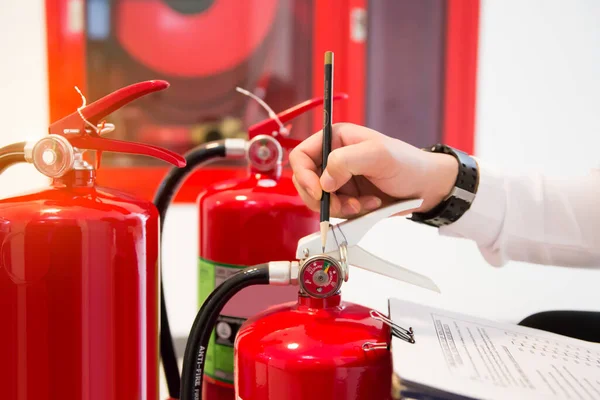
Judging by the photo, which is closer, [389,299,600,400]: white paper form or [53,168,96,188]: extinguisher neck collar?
[389,299,600,400]: white paper form

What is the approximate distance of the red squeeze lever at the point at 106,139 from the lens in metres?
0.47

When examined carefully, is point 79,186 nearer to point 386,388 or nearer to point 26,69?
point 386,388

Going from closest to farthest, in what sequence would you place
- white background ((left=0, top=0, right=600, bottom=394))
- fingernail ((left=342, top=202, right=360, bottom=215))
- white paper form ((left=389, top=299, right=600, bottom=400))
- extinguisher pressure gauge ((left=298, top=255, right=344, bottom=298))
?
white paper form ((left=389, top=299, right=600, bottom=400))
extinguisher pressure gauge ((left=298, top=255, right=344, bottom=298))
fingernail ((left=342, top=202, right=360, bottom=215))
white background ((left=0, top=0, right=600, bottom=394))

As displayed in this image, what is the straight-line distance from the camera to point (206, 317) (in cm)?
43

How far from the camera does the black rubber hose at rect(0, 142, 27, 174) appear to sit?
496 mm

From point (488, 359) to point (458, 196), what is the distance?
249 millimetres

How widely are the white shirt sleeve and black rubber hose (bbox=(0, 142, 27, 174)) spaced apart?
466mm

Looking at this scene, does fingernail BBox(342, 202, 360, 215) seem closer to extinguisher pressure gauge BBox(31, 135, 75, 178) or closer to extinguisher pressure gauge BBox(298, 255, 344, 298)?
extinguisher pressure gauge BBox(298, 255, 344, 298)

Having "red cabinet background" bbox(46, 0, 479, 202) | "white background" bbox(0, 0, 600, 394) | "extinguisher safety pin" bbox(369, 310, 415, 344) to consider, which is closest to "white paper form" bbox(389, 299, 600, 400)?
"extinguisher safety pin" bbox(369, 310, 415, 344)

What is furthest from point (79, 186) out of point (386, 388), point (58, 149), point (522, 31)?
point (522, 31)

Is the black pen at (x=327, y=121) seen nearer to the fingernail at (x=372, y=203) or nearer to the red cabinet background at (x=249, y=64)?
the fingernail at (x=372, y=203)

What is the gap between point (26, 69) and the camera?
1.00 metres

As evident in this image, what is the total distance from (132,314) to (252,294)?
0.48 ft

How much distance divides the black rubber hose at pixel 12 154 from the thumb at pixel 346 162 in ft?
0.98
